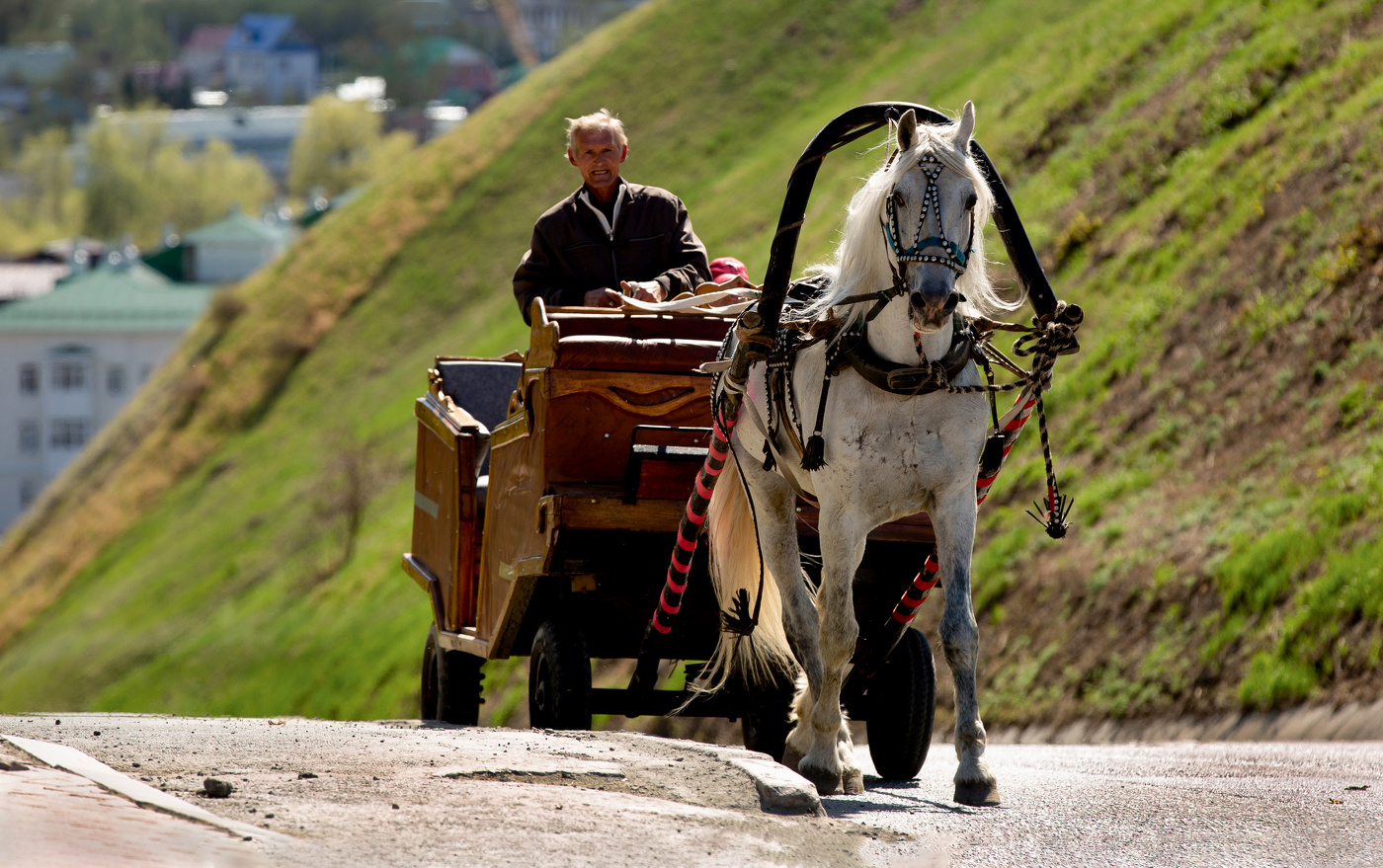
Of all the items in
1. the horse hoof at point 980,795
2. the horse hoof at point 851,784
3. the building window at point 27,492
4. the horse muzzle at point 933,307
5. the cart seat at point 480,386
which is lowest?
the building window at point 27,492

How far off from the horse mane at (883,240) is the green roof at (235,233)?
9637cm

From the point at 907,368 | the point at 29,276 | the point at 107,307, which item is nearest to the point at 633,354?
the point at 907,368

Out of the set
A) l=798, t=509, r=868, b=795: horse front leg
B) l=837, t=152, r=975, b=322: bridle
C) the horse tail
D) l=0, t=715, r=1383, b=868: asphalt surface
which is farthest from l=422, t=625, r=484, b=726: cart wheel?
l=837, t=152, r=975, b=322: bridle

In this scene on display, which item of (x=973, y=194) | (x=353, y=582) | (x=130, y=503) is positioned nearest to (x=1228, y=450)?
(x=973, y=194)

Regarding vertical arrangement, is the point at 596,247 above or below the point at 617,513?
above

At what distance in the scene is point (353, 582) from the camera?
99.4 ft

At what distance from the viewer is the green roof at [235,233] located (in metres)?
99.2

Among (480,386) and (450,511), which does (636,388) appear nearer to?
(450,511)

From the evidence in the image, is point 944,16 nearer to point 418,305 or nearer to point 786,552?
point 418,305

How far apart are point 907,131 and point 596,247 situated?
319 centimetres

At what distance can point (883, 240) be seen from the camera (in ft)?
21.2

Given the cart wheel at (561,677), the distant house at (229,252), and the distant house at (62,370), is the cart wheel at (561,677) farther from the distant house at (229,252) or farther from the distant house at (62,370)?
the distant house at (229,252)

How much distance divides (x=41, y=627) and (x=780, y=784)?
38842 mm

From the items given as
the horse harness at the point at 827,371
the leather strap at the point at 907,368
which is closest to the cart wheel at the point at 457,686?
the horse harness at the point at 827,371
